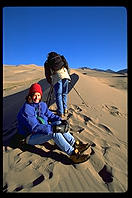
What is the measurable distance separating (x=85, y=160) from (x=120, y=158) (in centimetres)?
60

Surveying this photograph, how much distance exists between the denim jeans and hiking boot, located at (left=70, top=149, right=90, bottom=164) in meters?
0.07

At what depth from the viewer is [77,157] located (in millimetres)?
2867

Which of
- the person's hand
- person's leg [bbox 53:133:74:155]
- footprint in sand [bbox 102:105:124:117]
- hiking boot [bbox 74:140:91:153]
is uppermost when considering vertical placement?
footprint in sand [bbox 102:105:124:117]

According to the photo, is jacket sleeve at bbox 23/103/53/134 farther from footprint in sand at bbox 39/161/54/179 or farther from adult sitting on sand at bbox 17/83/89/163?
footprint in sand at bbox 39/161/54/179

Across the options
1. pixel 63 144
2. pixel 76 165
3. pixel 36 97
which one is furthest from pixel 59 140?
pixel 36 97

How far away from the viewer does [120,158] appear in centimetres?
306

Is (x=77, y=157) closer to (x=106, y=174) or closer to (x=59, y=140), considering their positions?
(x=59, y=140)

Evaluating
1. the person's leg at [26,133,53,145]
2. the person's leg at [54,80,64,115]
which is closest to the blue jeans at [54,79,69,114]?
the person's leg at [54,80,64,115]

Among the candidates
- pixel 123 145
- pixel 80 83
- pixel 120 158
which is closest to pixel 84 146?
pixel 120 158

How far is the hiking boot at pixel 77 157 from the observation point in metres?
2.86

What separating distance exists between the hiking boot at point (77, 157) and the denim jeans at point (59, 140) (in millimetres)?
66

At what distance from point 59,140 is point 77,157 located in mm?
363

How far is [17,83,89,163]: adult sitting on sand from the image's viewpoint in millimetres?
2922
